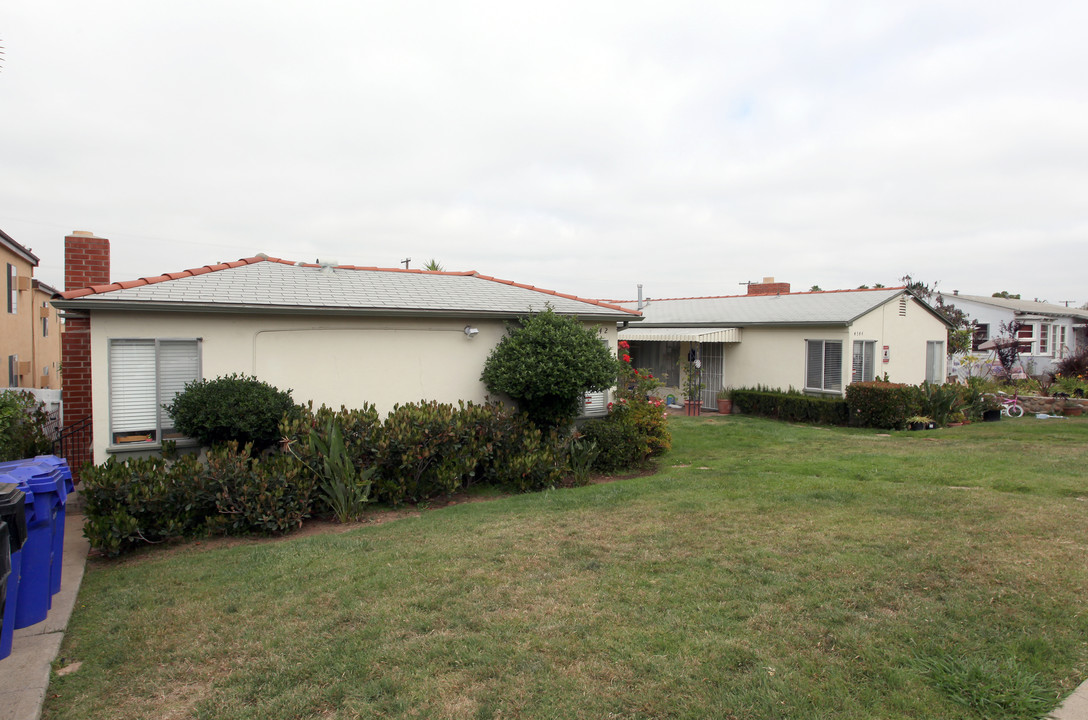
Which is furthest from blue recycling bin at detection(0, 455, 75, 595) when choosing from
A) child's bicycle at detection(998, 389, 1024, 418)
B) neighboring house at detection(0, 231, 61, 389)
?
child's bicycle at detection(998, 389, 1024, 418)

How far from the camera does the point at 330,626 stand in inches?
185

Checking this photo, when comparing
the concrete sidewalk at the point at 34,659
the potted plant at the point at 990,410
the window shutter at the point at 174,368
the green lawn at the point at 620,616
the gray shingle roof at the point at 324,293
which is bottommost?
the concrete sidewalk at the point at 34,659

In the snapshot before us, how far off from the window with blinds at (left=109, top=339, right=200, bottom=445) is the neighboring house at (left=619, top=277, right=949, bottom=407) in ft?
37.9

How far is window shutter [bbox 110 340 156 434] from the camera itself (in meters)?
8.38

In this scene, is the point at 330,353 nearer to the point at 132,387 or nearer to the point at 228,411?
the point at 228,411

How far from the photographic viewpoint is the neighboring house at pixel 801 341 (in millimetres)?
18016

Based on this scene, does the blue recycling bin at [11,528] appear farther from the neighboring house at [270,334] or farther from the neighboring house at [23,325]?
the neighboring house at [23,325]

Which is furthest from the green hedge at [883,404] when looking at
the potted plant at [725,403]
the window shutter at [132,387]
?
the window shutter at [132,387]

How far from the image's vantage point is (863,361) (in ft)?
59.3

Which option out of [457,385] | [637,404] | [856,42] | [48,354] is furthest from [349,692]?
[48,354]

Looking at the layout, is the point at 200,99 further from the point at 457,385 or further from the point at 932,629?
the point at 932,629

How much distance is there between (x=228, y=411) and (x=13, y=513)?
4.13m

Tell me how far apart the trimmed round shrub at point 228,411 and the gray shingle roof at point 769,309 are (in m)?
11.0

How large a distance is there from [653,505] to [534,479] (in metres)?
2.33
